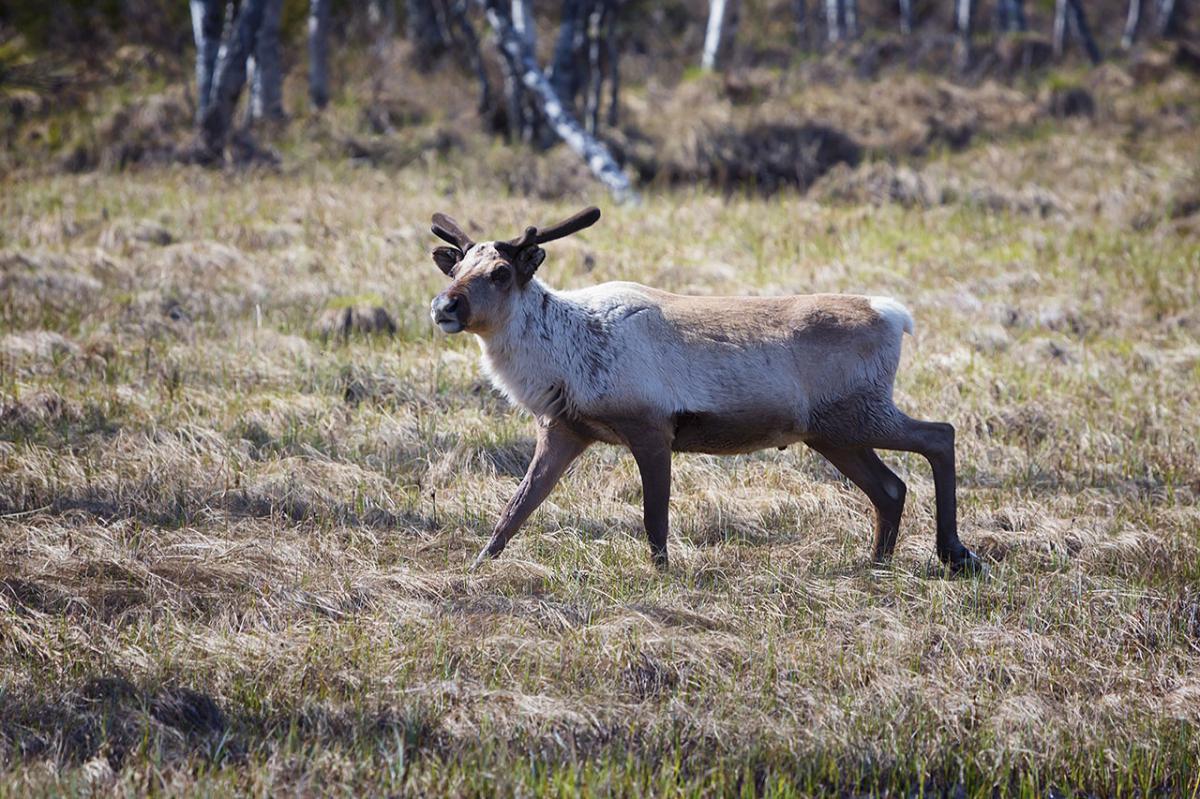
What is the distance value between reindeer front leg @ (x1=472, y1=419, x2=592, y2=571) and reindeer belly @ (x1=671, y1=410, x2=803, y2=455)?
561 millimetres

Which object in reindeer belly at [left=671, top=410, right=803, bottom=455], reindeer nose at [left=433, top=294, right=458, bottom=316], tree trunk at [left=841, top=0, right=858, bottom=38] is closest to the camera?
reindeer nose at [left=433, top=294, right=458, bottom=316]

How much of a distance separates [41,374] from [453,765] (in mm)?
5566

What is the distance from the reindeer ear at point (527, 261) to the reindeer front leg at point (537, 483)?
2.43ft

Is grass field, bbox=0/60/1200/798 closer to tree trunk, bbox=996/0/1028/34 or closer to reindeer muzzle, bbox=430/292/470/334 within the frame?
reindeer muzzle, bbox=430/292/470/334

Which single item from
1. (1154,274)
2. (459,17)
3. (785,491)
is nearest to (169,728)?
(785,491)

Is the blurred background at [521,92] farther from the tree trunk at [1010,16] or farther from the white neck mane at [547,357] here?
the white neck mane at [547,357]

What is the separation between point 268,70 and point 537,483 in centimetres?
1383

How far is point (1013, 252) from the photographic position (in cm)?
1342

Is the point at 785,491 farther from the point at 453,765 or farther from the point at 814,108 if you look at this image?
the point at 814,108

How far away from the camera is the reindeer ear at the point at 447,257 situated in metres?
6.45

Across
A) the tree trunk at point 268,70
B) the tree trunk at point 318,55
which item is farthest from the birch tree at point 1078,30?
the tree trunk at point 268,70

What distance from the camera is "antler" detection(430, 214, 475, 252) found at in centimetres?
659

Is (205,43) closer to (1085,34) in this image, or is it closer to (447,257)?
(447,257)

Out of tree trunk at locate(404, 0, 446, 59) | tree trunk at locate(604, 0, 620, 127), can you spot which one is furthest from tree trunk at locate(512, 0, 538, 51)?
tree trunk at locate(404, 0, 446, 59)
